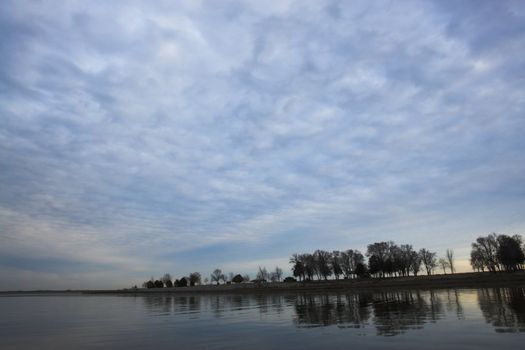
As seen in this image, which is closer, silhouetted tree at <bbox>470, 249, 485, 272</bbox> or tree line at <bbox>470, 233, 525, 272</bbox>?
tree line at <bbox>470, 233, 525, 272</bbox>

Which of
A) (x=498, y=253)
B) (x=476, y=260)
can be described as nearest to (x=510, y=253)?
(x=498, y=253)

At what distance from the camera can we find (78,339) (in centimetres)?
3888

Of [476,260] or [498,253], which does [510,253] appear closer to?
[498,253]

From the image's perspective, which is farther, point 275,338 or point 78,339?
point 78,339

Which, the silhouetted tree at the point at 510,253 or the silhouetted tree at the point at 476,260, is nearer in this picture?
the silhouetted tree at the point at 510,253

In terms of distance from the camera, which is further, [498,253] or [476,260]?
[476,260]

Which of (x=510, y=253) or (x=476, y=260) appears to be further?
(x=476, y=260)

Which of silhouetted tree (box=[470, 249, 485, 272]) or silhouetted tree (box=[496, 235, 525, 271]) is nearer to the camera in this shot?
silhouetted tree (box=[496, 235, 525, 271])

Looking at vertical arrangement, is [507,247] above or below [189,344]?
above

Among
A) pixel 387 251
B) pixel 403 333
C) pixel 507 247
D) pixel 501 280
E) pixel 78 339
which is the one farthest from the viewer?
pixel 387 251

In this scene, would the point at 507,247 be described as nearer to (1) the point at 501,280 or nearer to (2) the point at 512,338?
(1) the point at 501,280

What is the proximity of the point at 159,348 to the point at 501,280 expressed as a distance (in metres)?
113

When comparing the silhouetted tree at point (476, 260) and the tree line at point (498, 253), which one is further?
the silhouetted tree at point (476, 260)

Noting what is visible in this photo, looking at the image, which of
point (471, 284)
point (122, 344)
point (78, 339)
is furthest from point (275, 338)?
point (471, 284)
